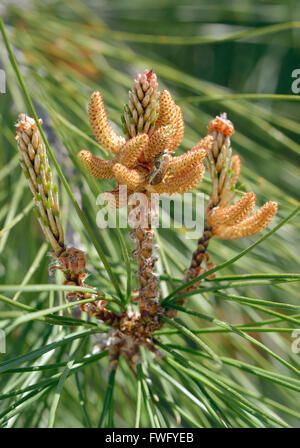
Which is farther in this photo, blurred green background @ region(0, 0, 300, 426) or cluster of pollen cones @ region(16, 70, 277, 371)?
blurred green background @ region(0, 0, 300, 426)

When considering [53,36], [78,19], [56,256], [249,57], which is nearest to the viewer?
[56,256]

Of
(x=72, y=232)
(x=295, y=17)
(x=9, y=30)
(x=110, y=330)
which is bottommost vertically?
(x=110, y=330)

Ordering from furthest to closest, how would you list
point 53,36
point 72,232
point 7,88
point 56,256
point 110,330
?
1. point 53,36
2. point 7,88
3. point 72,232
4. point 110,330
5. point 56,256

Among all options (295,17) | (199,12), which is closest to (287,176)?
(295,17)

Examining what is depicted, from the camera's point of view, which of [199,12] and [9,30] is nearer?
[9,30]

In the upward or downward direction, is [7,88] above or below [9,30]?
below

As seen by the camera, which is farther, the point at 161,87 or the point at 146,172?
the point at 161,87

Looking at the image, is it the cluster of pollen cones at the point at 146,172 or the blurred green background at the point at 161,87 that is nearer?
the cluster of pollen cones at the point at 146,172

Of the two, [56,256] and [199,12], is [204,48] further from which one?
[56,256]

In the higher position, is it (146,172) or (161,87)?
(161,87)

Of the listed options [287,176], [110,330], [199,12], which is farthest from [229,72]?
[110,330]
